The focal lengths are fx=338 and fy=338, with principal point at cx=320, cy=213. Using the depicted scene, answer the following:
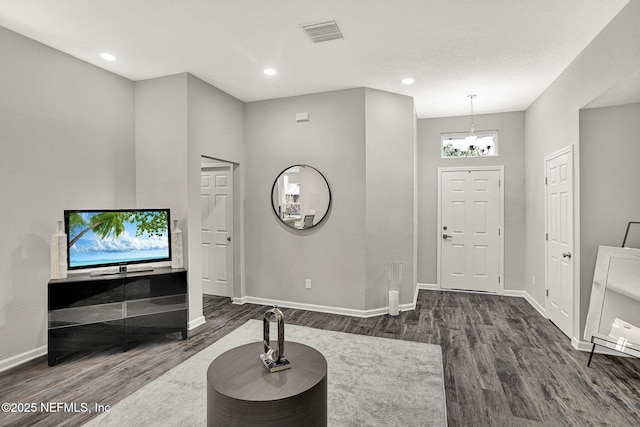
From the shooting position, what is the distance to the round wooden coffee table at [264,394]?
5.08 ft

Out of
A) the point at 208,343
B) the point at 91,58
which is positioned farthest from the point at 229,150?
the point at 208,343

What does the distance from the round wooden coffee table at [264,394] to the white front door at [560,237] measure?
312 centimetres

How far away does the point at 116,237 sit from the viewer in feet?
10.8

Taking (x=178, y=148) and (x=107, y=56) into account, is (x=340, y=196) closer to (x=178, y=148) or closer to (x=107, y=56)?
(x=178, y=148)

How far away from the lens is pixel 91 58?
3381 millimetres

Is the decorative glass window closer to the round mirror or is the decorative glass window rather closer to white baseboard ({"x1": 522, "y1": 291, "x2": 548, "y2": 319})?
white baseboard ({"x1": 522, "y1": 291, "x2": 548, "y2": 319})

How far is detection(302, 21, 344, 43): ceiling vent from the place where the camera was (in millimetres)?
2797

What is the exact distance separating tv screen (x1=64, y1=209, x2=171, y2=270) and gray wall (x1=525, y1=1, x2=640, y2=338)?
417 cm

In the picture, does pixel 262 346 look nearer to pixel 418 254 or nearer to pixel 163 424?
pixel 163 424

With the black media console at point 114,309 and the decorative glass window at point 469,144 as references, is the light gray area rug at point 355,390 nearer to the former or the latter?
the black media console at point 114,309

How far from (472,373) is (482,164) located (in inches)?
143

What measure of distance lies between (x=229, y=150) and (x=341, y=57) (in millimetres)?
1951

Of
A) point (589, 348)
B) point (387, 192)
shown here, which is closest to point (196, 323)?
point (387, 192)

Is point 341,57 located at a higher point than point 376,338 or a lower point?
higher
